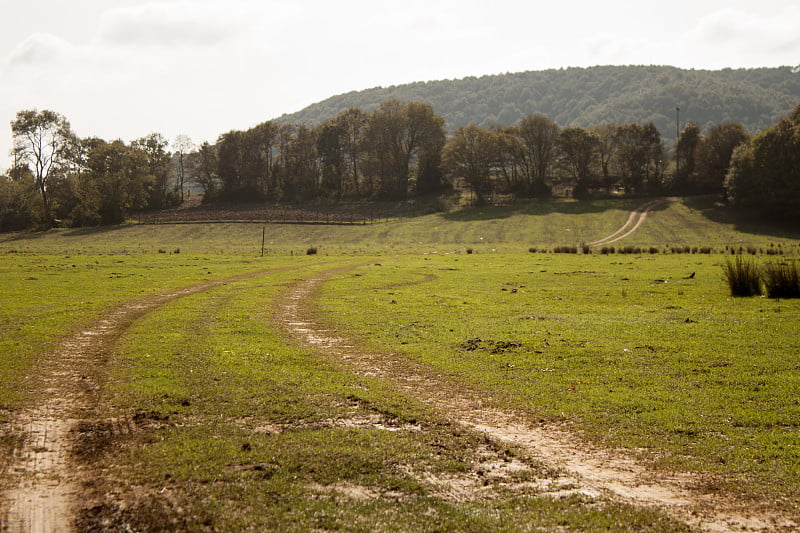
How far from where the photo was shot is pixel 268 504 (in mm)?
6516

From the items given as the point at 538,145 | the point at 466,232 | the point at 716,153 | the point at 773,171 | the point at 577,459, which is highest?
the point at 538,145

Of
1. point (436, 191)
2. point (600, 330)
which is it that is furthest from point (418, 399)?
point (436, 191)

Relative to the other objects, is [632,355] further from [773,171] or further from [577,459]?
[773,171]


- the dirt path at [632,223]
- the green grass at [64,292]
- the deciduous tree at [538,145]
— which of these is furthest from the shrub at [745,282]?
the deciduous tree at [538,145]

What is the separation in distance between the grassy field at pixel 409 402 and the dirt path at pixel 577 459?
0.28 m

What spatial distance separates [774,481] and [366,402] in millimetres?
6300

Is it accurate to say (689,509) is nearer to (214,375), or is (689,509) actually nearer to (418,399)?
(418,399)

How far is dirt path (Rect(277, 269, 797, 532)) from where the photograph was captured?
641cm

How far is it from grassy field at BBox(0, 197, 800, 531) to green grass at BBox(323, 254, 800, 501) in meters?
0.06

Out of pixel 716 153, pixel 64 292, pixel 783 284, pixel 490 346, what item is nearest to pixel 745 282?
pixel 783 284

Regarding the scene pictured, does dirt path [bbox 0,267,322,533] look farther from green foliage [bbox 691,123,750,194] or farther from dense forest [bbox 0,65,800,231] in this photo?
green foliage [bbox 691,123,750,194]

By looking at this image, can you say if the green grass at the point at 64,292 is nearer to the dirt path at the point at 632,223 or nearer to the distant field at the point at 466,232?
the distant field at the point at 466,232

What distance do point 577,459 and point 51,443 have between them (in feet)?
25.4

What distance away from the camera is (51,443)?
323 inches
